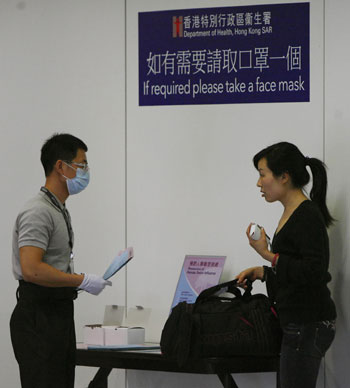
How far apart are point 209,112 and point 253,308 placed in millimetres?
1128

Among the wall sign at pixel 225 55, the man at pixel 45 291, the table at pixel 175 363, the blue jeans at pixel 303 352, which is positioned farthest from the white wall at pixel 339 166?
the man at pixel 45 291

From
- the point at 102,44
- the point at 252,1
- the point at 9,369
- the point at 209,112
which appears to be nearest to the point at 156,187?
the point at 209,112

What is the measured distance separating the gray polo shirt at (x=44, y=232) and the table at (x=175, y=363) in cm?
64

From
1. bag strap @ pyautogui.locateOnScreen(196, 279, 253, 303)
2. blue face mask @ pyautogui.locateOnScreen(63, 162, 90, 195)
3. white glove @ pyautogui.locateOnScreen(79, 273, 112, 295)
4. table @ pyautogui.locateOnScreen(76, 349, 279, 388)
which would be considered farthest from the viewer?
bag strap @ pyautogui.locateOnScreen(196, 279, 253, 303)

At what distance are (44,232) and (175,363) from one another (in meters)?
0.93

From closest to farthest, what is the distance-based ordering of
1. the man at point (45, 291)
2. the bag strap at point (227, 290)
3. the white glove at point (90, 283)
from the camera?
the man at point (45, 291) → the white glove at point (90, 283) → the bag strap at point (227, 290)

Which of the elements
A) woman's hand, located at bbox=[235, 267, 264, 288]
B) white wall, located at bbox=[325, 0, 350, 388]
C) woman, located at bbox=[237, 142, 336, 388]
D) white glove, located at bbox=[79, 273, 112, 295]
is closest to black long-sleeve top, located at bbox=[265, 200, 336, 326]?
woman, located at bbox=[237, 142, 336, 388]

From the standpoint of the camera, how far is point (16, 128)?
422 cm

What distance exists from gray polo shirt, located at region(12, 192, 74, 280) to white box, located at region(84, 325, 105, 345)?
26.7 inches

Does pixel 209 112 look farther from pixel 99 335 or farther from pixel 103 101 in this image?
pixel 99 335

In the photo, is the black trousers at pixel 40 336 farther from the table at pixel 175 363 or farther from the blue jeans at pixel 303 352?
the blue jeans at pixel 303 352

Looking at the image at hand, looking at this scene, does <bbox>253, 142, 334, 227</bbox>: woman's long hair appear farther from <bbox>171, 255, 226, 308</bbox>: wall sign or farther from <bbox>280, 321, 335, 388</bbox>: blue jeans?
<bbox>171, 255, 226, 308</bbox>: wall sign

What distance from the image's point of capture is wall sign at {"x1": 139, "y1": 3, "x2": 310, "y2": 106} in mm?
3824

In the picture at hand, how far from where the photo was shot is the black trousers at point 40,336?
2959 mm
